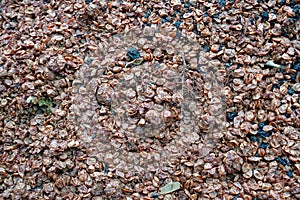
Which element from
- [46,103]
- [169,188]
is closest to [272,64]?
[169,188]

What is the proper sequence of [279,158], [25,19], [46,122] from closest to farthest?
[279,158]
[46,122]
[25,19]

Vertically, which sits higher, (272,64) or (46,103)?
(272,64)

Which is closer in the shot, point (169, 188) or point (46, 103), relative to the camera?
point (169, 188)

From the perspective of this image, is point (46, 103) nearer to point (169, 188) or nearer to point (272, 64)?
point (169, 188)

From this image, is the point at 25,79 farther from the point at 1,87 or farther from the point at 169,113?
the point at 169,113

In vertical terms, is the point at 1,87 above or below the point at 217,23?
below

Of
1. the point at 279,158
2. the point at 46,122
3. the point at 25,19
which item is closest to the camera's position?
the point at 279,158

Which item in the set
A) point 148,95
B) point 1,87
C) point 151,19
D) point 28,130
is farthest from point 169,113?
point 1,87

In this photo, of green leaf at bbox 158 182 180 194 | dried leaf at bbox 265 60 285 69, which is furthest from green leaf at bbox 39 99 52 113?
dried leaf at bbox 265 60 285 69

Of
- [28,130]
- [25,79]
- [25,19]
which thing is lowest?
[28,130]
